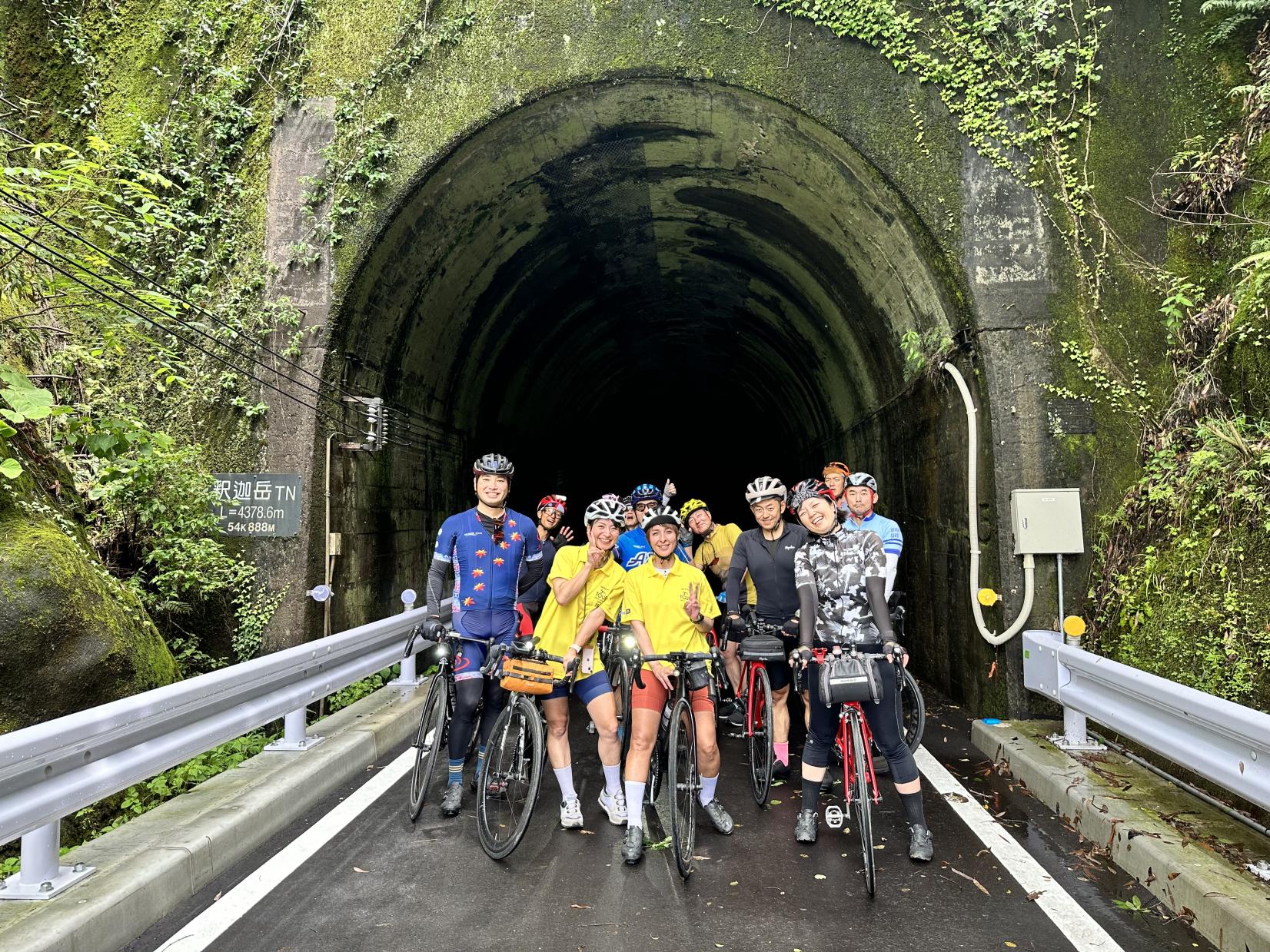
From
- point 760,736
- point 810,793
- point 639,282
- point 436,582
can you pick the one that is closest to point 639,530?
point 760,736

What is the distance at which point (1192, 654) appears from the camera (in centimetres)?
561

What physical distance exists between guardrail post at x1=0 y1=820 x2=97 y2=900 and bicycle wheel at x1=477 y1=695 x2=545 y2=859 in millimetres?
1836

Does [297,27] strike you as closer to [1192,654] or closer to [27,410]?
[27,410]

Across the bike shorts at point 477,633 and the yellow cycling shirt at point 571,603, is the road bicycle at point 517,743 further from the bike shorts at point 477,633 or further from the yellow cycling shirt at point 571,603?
the bike shorts at point 477,633

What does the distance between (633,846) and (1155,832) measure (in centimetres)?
252

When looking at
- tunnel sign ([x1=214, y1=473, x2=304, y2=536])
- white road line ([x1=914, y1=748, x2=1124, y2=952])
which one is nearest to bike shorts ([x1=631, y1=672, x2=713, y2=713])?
white road line ([x1=914, y1=748, x2=1124, y2=952])

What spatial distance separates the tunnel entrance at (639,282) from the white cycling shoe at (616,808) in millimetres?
4697

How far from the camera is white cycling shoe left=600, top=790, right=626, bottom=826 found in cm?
494

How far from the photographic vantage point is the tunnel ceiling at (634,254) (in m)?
8.76

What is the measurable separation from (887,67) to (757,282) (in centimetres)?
541

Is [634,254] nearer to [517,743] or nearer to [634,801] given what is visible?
[517,743]

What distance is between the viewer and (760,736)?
5727 millimetres

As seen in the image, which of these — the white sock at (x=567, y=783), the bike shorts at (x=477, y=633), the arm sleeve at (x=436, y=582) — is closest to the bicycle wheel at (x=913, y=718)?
the white sock at (x=567, y=783)

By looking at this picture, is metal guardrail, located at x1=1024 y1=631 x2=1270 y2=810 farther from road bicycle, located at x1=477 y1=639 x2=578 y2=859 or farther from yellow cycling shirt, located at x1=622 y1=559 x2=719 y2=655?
road bicycle, located at x1=477 y1=639 x2=578 y2=859
